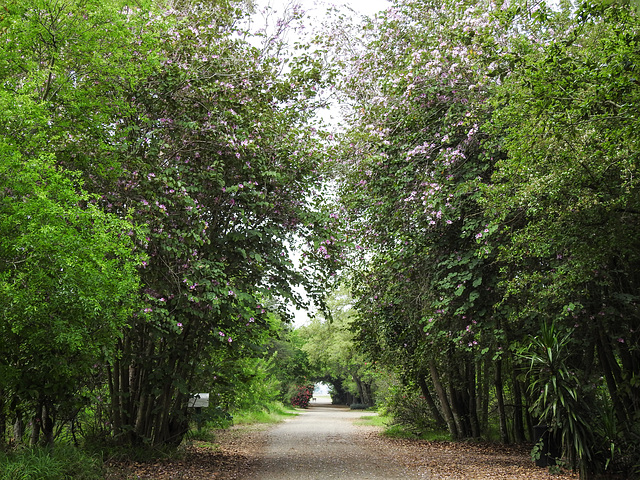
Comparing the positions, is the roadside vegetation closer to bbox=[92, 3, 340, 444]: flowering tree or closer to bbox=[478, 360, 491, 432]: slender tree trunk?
bbox=[92, 3, 340, 444]: flowering tree

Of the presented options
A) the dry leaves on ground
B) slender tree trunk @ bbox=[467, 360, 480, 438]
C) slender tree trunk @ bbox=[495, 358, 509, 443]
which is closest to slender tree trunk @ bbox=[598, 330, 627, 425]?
the dry leaves on ground

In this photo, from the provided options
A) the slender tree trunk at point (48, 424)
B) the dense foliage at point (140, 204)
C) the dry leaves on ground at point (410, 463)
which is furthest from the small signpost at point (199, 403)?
the slender tree trunk at point (48, 424)

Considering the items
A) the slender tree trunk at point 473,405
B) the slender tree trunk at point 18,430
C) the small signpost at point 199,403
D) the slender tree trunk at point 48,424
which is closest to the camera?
the slender tree trunk at point 48,424

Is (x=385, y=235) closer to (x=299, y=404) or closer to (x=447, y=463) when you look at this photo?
(x=447, y=463)

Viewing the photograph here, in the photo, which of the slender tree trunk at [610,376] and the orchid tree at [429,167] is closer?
the slender tree trunk at [610,376]

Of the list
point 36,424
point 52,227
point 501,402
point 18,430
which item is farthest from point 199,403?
point 501,402

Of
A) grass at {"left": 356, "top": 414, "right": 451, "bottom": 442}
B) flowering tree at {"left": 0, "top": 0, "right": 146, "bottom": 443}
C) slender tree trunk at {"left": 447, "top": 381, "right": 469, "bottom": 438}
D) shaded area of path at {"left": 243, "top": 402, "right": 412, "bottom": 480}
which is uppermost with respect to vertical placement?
flowering tree at {"left": 0, "top": 0, "right": 146, "bottom": 443}

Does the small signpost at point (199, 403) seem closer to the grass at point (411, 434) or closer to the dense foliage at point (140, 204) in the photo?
the dense foliage at point (140, 204)

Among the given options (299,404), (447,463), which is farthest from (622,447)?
(299,404)

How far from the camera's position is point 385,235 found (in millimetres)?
10945

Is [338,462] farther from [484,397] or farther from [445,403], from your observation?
[484,397]

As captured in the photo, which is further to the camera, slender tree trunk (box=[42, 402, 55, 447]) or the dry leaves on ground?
the dry leaves on ground

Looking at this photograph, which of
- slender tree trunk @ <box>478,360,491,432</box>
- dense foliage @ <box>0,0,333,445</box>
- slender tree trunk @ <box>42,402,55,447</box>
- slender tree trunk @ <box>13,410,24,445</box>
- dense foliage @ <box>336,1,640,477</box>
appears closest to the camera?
dense foliage @ <box>336,1,640,477</box>

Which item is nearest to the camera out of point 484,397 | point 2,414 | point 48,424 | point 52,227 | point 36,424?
point 52,227
